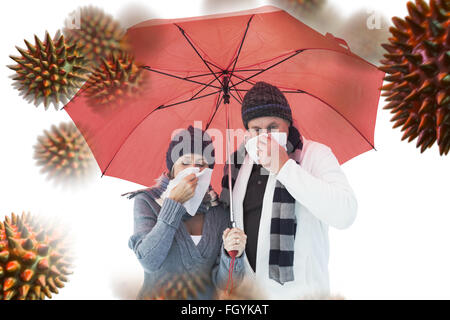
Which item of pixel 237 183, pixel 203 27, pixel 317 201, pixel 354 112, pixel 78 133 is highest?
pixel 203 27

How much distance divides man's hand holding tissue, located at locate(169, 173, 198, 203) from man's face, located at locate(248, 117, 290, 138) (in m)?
0.28

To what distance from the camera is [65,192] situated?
1430mm

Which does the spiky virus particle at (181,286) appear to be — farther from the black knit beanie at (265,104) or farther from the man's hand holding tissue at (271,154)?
the black knit beanie at (265,104)

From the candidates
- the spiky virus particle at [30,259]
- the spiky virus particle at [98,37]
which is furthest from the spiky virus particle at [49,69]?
the spiky virus particle at [30,259]

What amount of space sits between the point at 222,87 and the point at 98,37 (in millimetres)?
514

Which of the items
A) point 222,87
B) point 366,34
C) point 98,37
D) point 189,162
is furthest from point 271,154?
point 98,37

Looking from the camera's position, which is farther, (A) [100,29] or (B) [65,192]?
(B) [65,192]

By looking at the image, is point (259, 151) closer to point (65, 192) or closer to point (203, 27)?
point (203, 27)

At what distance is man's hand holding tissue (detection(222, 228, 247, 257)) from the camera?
1271 mm

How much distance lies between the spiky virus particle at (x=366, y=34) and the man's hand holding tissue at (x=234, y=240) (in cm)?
73

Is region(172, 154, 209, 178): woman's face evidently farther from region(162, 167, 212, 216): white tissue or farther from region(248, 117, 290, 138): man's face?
region(248, 117, 290, 138): man's face

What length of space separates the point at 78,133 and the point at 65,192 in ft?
0.74

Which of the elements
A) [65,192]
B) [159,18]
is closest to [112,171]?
[65,192]
